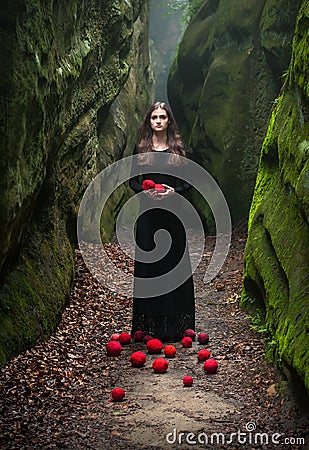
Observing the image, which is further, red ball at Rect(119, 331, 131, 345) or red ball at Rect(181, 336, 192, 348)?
red ball at Rect(119, 331, 131, 345)

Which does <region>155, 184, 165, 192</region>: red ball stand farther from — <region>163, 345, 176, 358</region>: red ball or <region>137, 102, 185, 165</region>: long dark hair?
<region>163, 345, 176, 358</region>: red ball

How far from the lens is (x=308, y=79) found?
16.5 feet

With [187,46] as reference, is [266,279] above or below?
below

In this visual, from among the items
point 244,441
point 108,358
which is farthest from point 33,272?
point 244,441

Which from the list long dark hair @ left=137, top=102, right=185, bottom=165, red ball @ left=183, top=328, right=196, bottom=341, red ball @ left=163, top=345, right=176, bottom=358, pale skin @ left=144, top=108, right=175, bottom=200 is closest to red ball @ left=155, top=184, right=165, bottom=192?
long dark hair @ left=137, top=102, right=185, bottom=165

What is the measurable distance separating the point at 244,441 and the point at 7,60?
12.2ft

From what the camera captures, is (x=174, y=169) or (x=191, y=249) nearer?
(x=174, y=169)

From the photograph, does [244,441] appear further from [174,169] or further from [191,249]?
[191,249]

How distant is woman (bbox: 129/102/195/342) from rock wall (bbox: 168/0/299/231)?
17.3ft

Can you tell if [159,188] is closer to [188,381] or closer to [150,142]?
[150,142]

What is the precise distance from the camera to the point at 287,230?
525 cm

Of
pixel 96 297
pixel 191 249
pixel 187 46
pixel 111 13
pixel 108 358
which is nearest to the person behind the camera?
pixel 108 358

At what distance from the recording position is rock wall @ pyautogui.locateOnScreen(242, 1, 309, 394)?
440 centimetres

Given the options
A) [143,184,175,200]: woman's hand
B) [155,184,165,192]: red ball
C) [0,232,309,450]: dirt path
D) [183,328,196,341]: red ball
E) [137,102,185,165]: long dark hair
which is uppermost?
[137,102,185,165]: long dark hair
